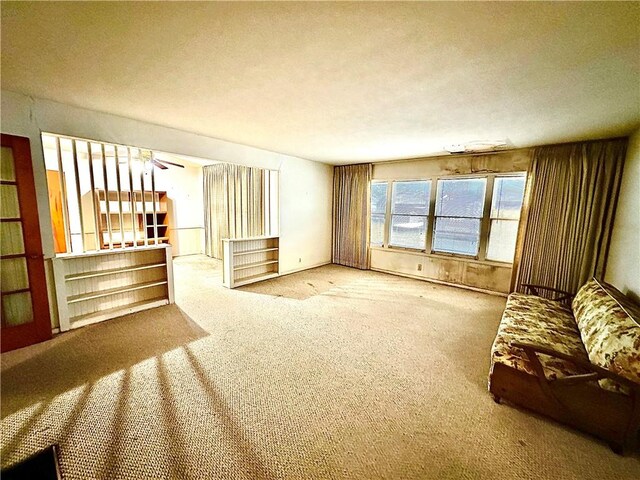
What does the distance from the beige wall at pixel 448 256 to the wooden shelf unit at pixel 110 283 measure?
4.16 m

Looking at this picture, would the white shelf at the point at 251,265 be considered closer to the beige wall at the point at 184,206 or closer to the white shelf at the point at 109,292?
the white shelf at the point at 109,292

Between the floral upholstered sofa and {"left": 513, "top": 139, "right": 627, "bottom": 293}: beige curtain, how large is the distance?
5.26 feet

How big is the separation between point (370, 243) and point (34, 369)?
5227 mm

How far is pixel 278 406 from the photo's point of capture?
1843mm

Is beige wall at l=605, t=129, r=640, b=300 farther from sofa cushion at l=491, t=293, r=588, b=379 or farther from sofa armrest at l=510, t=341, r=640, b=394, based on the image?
sofa armrest at l=510, t=341, r=640, b=394

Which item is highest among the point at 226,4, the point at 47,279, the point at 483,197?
the point at 226,4

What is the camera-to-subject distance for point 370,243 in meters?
5.83

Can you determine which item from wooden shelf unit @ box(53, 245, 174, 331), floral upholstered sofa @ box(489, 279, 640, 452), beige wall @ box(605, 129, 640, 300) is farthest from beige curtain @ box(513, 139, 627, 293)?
wooden shelf unit @ box(53, 245, 174, 331)

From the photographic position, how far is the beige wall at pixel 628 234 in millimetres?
2436

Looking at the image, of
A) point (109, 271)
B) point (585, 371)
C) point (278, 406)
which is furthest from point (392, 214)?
point (109, 271)

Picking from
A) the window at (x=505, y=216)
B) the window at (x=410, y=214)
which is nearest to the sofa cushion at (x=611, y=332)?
the window at (x=505, y=216)

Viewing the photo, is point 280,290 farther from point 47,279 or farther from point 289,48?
point 289,48

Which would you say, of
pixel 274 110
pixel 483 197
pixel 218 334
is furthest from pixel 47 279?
pixel 483 197

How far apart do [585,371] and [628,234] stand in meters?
1.99
